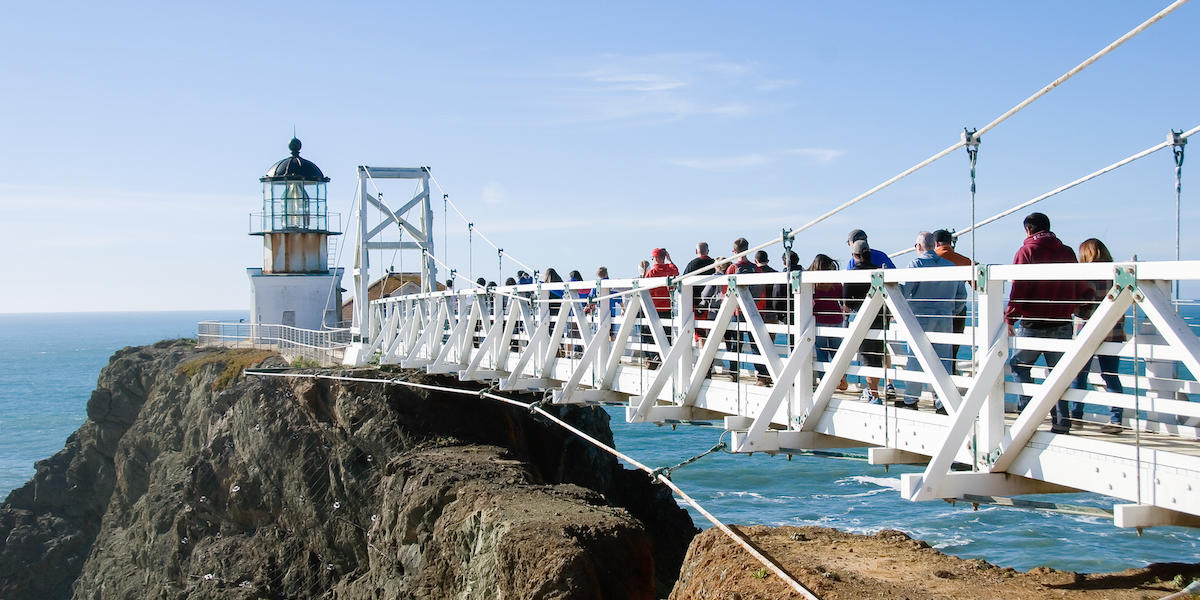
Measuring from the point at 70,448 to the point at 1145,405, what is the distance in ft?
106

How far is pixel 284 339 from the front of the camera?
29.1 m

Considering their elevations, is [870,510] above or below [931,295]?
below

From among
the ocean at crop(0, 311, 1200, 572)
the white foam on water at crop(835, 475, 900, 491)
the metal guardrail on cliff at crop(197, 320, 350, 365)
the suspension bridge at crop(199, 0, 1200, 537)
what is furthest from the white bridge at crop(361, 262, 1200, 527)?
the white foam on water at crop(835, 475, 900, 491)

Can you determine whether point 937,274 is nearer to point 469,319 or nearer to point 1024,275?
point 1024,275

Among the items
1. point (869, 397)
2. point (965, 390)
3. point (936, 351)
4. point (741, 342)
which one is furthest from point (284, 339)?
point (965, 390)

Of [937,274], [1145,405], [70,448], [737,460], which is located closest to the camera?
[1145,405]

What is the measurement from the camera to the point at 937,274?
653 centimetres

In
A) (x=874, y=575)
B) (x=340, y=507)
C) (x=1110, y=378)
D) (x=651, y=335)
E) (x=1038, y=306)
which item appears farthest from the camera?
(x=340, y=507)

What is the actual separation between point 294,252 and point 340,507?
19.8m

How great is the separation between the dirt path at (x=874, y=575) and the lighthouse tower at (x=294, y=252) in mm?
25213

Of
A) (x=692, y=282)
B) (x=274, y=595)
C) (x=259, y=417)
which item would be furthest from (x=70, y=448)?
(x=692, y=282)

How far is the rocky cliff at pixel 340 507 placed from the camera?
12.4 metres

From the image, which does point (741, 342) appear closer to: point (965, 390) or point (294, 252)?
point (965, 390)

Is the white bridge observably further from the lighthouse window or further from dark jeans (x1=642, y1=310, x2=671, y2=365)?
the lighthouse window
